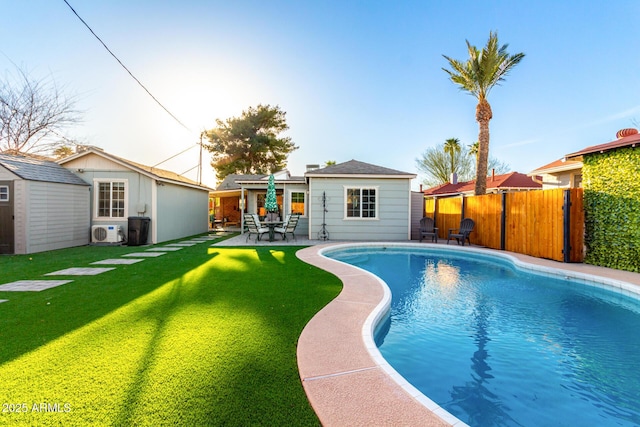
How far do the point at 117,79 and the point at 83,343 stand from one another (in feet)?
42.2

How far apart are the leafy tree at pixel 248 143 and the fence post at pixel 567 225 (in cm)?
2586

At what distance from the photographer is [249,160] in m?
30.4

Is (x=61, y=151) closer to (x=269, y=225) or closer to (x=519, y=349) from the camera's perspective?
(x=269, y=225)

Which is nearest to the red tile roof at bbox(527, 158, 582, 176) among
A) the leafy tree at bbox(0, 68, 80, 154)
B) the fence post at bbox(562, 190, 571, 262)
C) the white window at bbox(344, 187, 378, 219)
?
the fence post at bbox(562, 190, 571, 262)

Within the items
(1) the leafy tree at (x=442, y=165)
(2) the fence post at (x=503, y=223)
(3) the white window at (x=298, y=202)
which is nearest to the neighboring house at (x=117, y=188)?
(3) the white window at (x=298, y=202)

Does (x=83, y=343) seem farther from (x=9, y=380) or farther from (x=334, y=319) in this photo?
(x=334, y=319)

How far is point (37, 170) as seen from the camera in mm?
9758

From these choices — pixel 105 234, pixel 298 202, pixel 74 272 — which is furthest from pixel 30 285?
pixel 298 202

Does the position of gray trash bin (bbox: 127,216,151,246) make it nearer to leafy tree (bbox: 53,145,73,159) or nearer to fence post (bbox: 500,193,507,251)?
leafy tree (bbox: 53,145,73,159)

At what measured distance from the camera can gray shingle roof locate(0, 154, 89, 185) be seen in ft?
29.6

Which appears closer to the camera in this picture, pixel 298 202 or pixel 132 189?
pixel 132 189

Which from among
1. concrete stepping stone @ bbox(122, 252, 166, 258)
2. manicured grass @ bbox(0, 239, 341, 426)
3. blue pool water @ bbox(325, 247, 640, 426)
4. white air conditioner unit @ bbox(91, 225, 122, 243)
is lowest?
blue pool water @ bbox(325, 247, 640, 426)

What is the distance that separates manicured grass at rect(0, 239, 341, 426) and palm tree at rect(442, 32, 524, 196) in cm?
1132

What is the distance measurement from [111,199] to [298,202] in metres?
7.93
